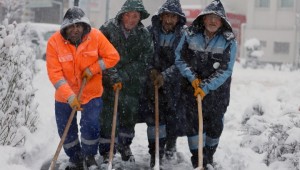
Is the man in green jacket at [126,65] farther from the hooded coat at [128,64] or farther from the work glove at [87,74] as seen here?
the work glove at [87,74]

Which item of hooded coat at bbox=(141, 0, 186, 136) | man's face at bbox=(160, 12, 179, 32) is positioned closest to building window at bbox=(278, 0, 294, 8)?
hooded coat at bbox=(141, 0, 186, 136)

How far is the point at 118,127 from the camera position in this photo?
227 inches

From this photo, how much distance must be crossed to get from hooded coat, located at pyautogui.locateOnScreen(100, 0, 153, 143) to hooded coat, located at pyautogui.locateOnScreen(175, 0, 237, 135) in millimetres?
467

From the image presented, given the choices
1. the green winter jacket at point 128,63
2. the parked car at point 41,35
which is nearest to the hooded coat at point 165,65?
the green winter jacket at point 128,63

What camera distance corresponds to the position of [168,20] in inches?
221

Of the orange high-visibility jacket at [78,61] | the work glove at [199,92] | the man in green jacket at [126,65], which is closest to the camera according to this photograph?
the orange high-visibility jacket at [78,61]

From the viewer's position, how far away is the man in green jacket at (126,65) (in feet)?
17.9

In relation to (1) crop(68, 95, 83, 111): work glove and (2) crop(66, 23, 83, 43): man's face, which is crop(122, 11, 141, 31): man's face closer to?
(2) crop(66, 23, 83, 43): man's face

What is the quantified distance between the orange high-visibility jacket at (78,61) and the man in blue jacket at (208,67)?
0.84 m

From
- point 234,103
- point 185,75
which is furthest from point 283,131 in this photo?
point 234,103

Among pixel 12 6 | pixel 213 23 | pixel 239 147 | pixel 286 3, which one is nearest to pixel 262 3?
pixel 286 3

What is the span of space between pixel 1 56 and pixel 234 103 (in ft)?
23.7

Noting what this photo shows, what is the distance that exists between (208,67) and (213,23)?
50cm

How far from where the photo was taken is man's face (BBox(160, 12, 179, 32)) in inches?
221
